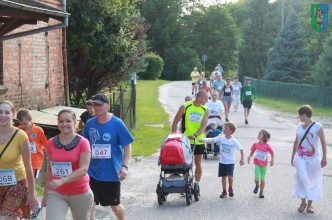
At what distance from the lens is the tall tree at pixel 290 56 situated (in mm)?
52500

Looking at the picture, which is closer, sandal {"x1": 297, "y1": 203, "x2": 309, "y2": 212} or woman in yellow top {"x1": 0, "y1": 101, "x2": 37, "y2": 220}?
woman in yellow top {"x1": 0, "y1": 101, "x2": 37, "y2": 220}

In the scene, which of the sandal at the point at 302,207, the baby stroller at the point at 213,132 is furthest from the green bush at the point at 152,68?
the sandal at the point at 302,207

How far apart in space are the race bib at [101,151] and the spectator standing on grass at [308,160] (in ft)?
12.1

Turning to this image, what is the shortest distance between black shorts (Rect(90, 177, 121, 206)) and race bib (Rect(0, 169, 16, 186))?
1.14 m

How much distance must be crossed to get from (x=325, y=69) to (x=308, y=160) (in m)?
32.0

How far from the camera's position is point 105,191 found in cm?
769

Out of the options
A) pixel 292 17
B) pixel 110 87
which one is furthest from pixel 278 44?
pixel 110 87

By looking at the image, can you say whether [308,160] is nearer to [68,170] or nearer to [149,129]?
[68,170]

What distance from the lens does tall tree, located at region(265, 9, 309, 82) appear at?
52.5 m

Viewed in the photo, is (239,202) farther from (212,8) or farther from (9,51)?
(212,8)

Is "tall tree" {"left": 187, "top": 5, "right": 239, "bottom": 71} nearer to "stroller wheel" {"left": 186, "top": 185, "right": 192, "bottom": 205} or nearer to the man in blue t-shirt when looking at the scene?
"stroller wheel" {"left": 186, "top": 185, "right": 192, "bottom": 205}

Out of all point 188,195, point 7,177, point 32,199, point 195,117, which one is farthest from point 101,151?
point 195,117

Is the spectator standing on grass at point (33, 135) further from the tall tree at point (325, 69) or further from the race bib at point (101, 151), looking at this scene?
the tall tree at point (325, 69)

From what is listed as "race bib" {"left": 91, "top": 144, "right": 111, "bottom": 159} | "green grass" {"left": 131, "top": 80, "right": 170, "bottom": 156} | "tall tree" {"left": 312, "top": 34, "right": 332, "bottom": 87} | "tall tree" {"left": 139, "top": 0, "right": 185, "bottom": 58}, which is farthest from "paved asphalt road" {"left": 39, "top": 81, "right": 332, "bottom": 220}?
"tall tree" {"left": 139, "top": 0, "right": 185, "bottom": 58}
